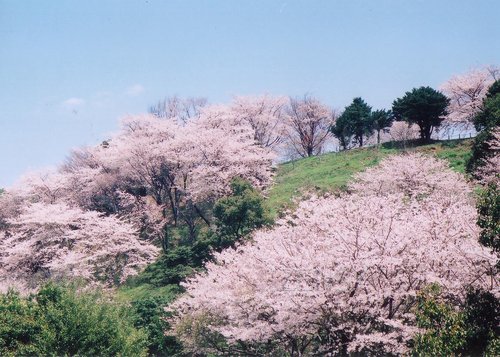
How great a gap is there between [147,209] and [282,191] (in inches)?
479

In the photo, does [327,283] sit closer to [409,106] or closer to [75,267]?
[75,267]

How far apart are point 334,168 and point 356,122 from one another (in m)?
11.3

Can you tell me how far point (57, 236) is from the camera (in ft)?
112

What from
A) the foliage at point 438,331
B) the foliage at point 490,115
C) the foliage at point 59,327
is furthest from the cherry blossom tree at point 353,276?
the foliage at point 490,115

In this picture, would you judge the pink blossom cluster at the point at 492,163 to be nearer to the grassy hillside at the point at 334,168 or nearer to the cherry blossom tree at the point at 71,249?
the grassy hillside at the point at 334,168

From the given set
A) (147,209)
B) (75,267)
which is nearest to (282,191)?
(147,209)

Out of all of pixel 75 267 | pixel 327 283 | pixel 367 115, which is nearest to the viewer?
pixel 327 283

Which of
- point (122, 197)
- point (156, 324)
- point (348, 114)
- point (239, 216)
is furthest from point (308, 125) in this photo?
point (156, 324)

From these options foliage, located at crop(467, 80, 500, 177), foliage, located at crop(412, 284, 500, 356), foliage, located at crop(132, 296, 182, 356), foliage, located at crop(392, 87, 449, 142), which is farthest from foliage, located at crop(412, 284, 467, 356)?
foliage, located at crop(392, 87, 449, 142)

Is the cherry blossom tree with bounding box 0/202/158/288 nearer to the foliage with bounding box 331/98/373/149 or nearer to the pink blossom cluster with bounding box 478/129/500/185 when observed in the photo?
the pink blossom cluster with bounding box 478/129/500/185

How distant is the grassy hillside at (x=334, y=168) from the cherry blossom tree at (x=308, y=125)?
42.7ft

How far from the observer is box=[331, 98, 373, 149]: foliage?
5244cm

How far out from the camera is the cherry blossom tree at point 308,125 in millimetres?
62562

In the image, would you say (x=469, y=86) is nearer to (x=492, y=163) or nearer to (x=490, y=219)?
(x=492, y=163)
